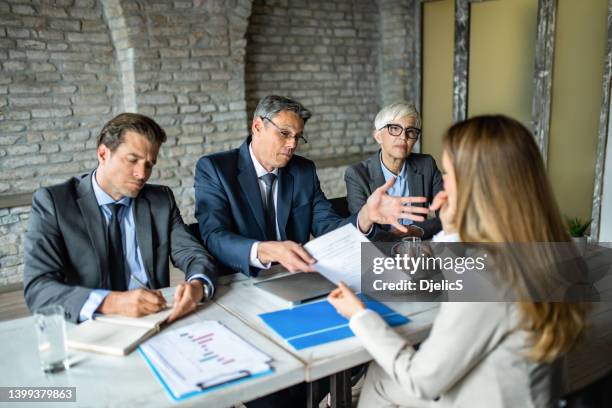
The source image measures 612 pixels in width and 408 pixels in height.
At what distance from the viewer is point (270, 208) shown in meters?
2.58

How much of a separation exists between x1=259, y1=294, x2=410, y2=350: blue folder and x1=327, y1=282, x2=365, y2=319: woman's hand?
1.9 inches

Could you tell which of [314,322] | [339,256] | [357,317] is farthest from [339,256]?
[357,317]

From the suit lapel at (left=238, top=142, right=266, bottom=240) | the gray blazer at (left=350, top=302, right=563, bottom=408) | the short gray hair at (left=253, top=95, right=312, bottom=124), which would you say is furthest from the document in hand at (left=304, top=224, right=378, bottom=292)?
the short gray hair at (left=253, top=95, right=312, bottom=124)

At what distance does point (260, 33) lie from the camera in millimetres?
5922

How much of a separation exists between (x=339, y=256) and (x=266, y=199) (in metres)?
0.74

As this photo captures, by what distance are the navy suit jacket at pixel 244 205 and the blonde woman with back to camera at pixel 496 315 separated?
1000mm

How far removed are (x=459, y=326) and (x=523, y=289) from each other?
18cm

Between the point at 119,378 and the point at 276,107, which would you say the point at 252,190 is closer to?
the point at 276,107

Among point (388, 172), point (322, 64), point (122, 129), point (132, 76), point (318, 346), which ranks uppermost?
point (322, 64)

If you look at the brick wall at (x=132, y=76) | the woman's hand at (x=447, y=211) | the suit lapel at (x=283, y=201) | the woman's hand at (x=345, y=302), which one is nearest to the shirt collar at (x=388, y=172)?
the suit lapel at (x=283, y=201)

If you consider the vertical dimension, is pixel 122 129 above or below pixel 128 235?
above

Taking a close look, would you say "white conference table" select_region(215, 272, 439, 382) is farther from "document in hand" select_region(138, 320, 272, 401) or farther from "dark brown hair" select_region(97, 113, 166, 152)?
"dark brown hair" select_region(97, 113, 166, 152)

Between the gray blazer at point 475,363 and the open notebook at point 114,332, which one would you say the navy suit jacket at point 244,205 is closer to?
the open notebook at point 114,332

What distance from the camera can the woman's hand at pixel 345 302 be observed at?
5.18 feet
